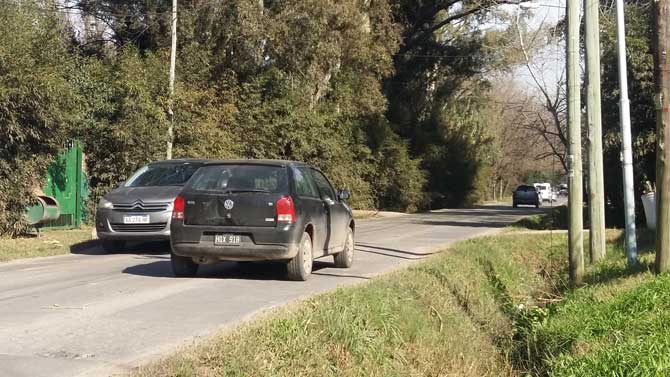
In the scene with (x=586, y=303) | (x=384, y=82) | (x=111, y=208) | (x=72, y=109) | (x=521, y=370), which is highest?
(x=384, y=82)

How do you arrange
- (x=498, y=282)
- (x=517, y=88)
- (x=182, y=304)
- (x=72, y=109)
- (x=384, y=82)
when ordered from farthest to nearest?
(x=517, y=88) < (x=384, y=82) < (x=72, y=109) < (x=498, y=282) < (x=182, y=304)

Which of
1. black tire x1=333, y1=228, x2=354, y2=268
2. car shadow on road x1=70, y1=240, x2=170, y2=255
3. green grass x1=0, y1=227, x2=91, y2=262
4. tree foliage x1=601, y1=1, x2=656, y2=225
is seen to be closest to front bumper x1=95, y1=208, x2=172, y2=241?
car shadow on road x1=70, y1=240, x2=170, y2=255

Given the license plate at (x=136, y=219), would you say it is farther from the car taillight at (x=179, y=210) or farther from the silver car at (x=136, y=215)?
the car taillight at (x=179, y=210)

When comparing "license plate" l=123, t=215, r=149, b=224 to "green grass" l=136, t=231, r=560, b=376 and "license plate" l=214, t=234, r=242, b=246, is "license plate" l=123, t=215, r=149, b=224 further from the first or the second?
"green grass" l=136, t=231, r=560, b=376

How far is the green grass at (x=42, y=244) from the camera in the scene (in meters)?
13.8

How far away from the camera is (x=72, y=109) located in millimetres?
17250

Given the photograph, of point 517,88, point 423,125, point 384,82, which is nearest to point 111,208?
point 384,82

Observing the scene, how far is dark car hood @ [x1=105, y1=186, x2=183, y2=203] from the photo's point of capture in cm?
1406

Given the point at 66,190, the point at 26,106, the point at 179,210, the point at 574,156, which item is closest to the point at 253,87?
the point at 66,190

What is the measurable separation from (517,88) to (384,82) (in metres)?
34.9

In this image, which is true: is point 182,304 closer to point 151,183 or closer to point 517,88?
point 151,183

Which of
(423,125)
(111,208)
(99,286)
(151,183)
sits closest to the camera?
(99,286)

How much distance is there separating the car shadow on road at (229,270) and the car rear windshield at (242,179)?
1209mm

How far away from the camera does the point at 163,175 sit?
1520 centimetres
